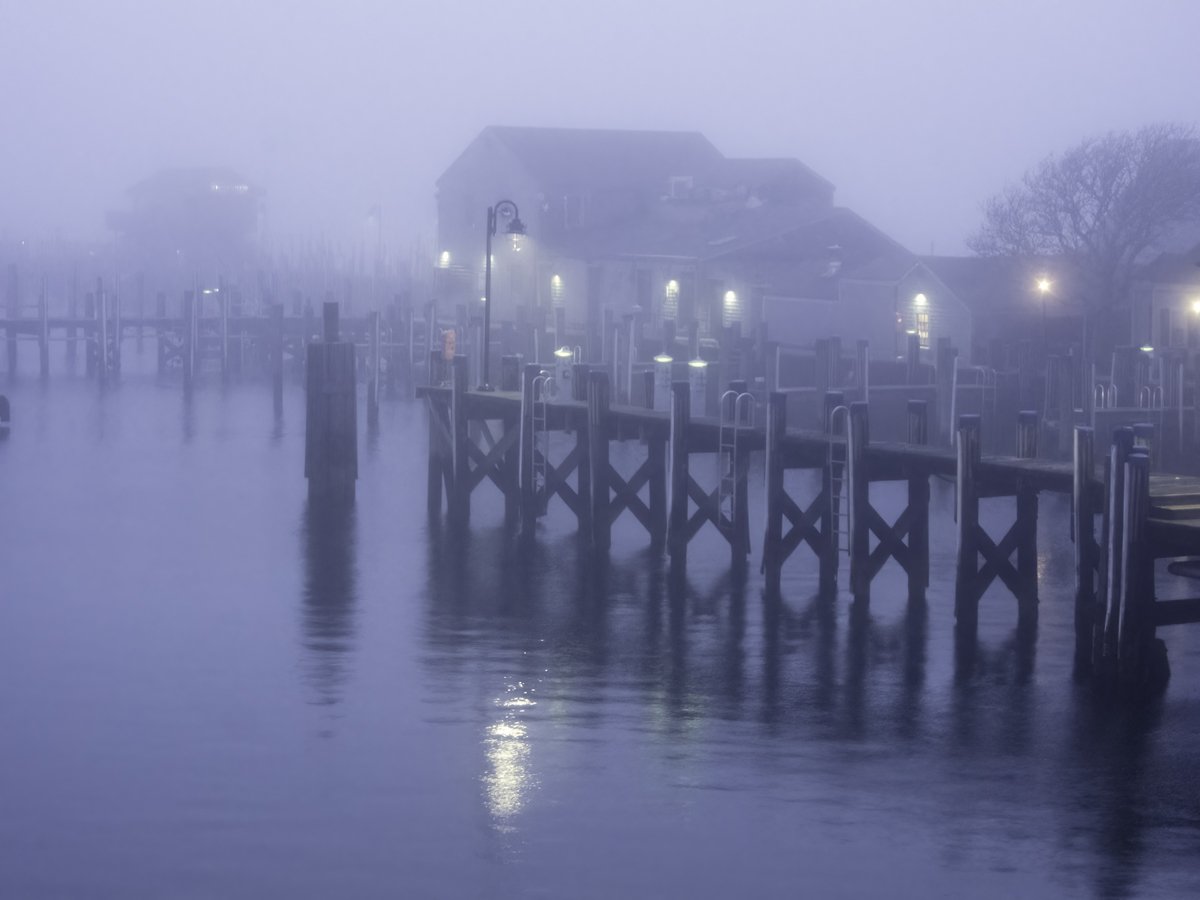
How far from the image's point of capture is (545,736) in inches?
528

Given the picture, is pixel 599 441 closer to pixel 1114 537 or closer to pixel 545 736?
pixel 545 736

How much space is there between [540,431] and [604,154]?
4833cm

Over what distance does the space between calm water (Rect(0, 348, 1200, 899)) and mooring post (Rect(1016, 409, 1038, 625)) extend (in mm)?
381

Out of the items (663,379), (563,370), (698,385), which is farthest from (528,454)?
(698,385)

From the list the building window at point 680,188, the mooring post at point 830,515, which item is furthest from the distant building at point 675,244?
the mooring post at point 830,515

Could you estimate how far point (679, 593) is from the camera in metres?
19.2

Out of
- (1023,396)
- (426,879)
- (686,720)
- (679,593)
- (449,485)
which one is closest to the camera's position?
(426,879)

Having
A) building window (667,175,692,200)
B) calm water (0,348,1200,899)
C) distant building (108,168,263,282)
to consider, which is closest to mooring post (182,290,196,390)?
building window (667,175,692,200)

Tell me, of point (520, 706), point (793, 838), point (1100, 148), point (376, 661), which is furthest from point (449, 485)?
point (1100, 148)

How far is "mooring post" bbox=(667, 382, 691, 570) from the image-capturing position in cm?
1922

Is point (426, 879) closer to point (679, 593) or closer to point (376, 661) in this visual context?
point (376, 661)

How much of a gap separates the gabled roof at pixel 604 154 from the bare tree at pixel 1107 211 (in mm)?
14819

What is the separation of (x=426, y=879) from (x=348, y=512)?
15622mm

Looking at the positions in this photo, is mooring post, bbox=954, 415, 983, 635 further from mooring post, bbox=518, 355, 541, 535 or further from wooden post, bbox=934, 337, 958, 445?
wooden post, bbox=934, 337, 958, 445
